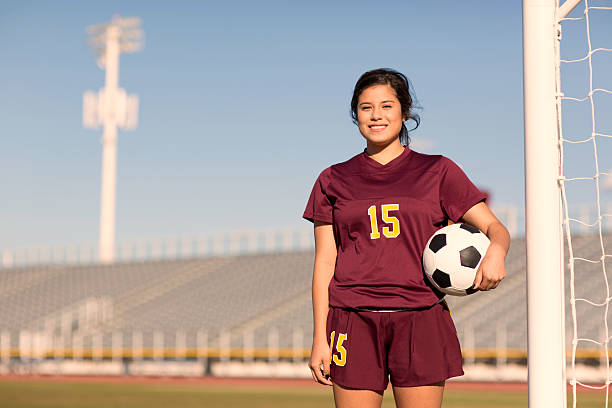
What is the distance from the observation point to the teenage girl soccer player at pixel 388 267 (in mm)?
3197

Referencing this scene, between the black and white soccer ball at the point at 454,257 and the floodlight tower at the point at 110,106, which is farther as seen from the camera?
the floodlight tower at the point at 110,106

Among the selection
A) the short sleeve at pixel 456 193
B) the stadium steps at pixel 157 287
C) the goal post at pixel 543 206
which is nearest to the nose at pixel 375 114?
the short sleeve at pixel 456 193

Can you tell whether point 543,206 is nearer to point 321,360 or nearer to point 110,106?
point 321,360

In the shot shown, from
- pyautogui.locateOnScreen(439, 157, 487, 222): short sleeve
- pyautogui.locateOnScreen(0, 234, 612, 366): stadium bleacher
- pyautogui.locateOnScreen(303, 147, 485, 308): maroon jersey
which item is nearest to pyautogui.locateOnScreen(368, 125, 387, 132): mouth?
pyautogui.locateOnScreen(303, 147, 485, 308): maroon jersey

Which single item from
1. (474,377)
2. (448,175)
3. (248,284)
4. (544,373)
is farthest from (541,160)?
(248,284)

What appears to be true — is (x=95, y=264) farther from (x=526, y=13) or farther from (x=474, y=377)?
(x=526, y=13)

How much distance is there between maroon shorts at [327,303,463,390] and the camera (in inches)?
125

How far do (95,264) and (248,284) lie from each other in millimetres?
9110

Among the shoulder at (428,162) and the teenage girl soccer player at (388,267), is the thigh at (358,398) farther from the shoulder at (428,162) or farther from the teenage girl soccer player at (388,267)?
the shoulder at (428,162)

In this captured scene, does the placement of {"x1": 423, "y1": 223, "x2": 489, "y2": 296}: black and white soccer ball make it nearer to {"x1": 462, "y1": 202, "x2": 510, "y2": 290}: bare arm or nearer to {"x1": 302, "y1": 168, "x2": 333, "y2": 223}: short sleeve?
{"x1": 462, "y1": 202, "x2": 510, "y2": 290}: bare arm

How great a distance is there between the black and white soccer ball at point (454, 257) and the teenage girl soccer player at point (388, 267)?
4cm

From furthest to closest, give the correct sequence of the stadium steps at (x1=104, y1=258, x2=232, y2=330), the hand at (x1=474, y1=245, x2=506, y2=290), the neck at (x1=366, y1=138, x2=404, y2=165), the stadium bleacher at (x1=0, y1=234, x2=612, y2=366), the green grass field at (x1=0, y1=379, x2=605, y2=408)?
the stadium steps at (x1=104, y1=258, x2=232, y2=330) < the stadium bleacher at (x1=0, y1=234, x2=612, y2=366) < the green grass field at (x1=0, y1=379, x2=605, y2=408) < the neck at (x1=366, y1=138, x2=404, y2=165) < the hand at (x1=474, y1=245, x2=506, y2=290)

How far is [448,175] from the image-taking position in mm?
3344

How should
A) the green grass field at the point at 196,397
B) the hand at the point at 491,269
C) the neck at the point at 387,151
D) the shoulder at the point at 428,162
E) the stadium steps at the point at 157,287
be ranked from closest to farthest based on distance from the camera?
the hand at the point at 491,269, the shoulder at the point at 428,162, the neck at the point at 387,151, the green grass field at the point at 196,397, the stadium steps at the point at 157,287
